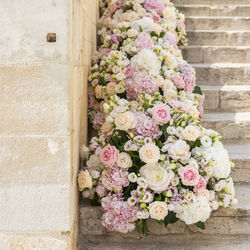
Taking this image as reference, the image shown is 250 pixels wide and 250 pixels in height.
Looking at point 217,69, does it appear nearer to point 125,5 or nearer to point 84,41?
point 125,5

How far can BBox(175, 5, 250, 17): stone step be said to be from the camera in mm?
4074

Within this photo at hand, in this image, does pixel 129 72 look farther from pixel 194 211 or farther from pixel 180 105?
pixel 194 211

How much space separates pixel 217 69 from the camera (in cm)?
315

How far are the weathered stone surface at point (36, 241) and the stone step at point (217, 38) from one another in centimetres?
256

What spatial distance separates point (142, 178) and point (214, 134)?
520 millimetres

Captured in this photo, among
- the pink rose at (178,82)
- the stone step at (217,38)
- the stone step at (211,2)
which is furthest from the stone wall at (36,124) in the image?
the stone step at (211,2)

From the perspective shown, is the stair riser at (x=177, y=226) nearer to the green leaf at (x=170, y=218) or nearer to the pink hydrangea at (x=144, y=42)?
the green leaf at (x=170, y=218)

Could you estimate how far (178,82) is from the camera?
7.86 ft

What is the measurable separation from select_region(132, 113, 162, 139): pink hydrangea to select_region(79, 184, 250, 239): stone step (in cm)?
49

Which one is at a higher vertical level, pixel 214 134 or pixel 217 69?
pixel 217 69

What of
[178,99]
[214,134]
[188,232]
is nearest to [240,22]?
[178,99]

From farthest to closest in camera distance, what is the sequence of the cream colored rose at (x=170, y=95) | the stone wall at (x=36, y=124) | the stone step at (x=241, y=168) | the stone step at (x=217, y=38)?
the stone step at (x=217, y=38)
the stone step at (x=241, y=168)
the cream colored rose at (x=170, y=95)
the stone wall at (x=36, y=124)

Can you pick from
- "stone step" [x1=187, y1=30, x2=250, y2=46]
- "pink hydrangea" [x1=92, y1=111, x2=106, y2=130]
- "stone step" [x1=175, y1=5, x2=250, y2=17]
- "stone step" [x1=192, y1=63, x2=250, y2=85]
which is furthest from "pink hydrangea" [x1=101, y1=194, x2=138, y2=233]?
"stone step" [x1=175, y1=5, x2=250, y2=17]

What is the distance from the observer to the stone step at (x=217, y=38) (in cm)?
360
